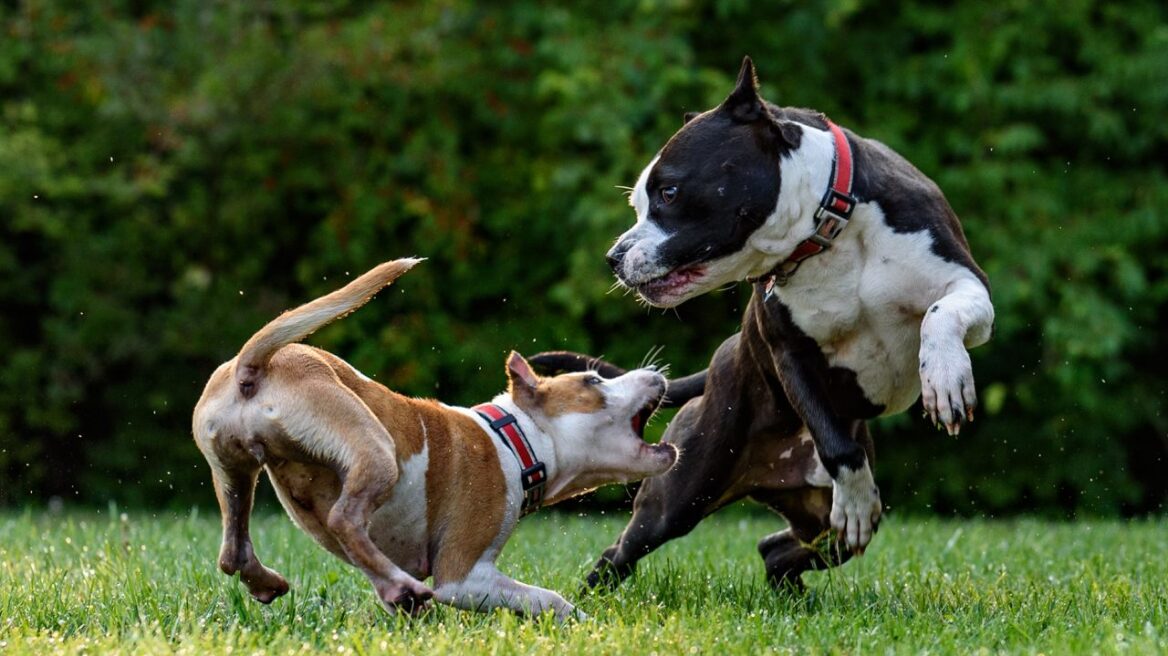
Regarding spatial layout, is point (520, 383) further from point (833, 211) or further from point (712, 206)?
point (833, 211)

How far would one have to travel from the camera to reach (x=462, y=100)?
41.8 ft

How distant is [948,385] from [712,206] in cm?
89

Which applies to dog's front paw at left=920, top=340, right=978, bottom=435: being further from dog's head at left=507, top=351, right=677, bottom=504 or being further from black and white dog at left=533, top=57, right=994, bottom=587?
dog's head at left=507, top=351, right=677, bottom=504

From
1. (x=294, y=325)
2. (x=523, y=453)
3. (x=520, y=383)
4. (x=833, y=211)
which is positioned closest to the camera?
(x=294, y=325)

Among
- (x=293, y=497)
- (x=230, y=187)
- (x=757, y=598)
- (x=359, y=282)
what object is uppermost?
(x=359, y=282)

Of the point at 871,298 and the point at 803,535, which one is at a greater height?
the point at 871,298

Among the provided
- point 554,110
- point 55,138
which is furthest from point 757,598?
point 55,138

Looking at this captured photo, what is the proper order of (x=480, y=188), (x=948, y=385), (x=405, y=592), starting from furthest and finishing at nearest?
(x=480, y=188)
(x=948, y=385)
(x=405, y=592)

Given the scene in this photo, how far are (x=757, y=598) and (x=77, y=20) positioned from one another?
391 inches

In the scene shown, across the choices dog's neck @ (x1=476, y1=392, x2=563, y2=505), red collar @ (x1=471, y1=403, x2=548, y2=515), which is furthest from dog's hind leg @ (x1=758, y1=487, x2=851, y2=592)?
red collar @ (x1=471, y1=403, x2=548, y2=515)

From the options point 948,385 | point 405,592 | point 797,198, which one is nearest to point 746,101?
point 797,198

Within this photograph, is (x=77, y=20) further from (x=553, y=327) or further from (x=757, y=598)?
(x=757, y=598)

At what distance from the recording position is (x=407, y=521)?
4508 mm

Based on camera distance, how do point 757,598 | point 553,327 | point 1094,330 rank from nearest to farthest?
point 757,598
point 1094,330
point 553,327
